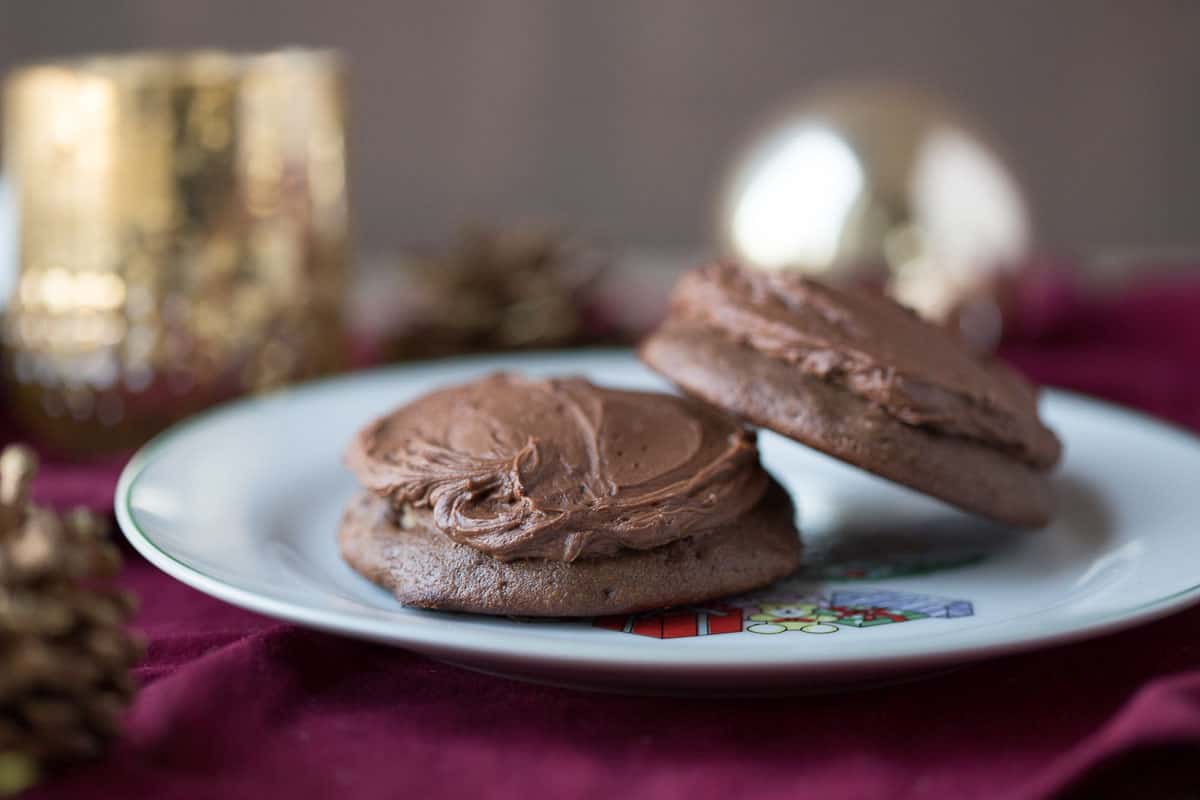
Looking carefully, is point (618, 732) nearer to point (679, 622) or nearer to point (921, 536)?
point (679, 622)

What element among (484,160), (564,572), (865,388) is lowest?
(484,160)

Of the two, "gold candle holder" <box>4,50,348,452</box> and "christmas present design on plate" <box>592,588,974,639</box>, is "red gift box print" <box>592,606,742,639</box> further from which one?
"gold candle holder" <box>4,50,348,452</box>

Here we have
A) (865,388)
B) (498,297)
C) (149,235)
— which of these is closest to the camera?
(865,388)

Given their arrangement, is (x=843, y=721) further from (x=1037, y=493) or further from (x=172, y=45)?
(x=172, y=45)

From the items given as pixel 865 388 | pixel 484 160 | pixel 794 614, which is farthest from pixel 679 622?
pixel 484 160

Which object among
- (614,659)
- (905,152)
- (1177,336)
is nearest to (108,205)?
(614,659)

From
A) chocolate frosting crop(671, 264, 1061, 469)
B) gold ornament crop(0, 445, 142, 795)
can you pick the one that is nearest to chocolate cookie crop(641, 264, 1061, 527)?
chocolate frosting crop(671, 264, 1061, 469)
